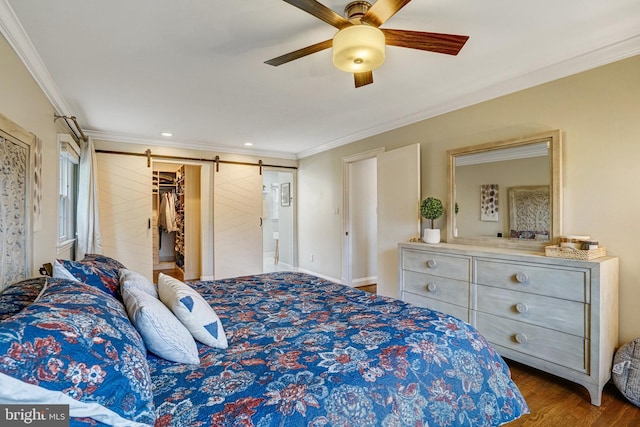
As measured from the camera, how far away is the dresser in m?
2.03

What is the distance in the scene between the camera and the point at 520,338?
92.0 inches

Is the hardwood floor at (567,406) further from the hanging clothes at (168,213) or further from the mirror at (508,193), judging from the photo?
the hanging clothes at (168,213)

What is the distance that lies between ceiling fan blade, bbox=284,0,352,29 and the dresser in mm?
2021

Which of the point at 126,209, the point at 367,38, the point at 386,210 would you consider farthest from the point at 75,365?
the point at 126,209

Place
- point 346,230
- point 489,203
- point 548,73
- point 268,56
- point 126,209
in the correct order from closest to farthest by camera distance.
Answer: point 268,56 < point 548,73 < point 489,203 < point 126,209 < point 346,230

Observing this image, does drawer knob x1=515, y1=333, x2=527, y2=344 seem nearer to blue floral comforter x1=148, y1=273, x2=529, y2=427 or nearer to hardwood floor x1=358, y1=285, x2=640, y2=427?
hardwood floor x1=358, y1=285, x2=640, y2=427

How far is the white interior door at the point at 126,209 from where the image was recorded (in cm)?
450

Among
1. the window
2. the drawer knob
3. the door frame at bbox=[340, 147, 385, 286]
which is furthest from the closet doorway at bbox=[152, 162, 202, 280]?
the drawer knob

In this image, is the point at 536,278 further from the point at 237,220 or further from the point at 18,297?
the point at 237,220

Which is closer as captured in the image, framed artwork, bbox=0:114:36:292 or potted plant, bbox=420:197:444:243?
framed artwork, bbox=0:114:36:292

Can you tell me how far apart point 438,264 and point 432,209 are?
0.63 m

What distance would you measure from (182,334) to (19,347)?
572 millimetres

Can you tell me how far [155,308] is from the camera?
125cm

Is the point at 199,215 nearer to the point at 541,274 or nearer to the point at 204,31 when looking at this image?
the point at 204,31
